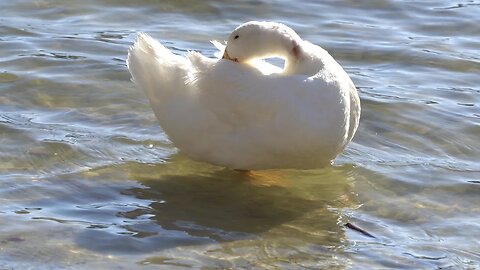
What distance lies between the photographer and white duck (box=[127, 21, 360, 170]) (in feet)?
22.4

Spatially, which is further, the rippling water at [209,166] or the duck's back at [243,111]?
the duck's back at [243,111]

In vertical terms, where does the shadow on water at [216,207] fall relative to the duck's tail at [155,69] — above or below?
below

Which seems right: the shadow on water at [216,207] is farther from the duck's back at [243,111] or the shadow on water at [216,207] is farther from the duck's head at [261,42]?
the duck's head at [261,42]

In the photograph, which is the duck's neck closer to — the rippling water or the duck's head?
the duck's head

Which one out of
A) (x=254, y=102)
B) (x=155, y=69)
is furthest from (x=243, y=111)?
(x=155, y=69)

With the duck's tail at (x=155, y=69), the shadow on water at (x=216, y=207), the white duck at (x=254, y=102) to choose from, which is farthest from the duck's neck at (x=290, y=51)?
the shadow on water at (x=216, y=207)

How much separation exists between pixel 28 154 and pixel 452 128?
10.1 feet

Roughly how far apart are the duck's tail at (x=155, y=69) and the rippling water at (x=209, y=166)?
0.50m

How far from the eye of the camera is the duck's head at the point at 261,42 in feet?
23.4

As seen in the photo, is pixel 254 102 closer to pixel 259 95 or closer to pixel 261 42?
pixel 259 95

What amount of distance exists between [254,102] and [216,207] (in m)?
0.68

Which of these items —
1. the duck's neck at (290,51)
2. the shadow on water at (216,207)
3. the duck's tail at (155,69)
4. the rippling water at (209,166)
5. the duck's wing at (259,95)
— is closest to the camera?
the rippling water at (209,166)

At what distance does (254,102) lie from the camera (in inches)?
272

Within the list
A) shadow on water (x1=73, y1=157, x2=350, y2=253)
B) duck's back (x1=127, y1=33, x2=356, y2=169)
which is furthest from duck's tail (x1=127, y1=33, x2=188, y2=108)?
shadow on water (x1=73, y1=157, x2=350, y2=253)
